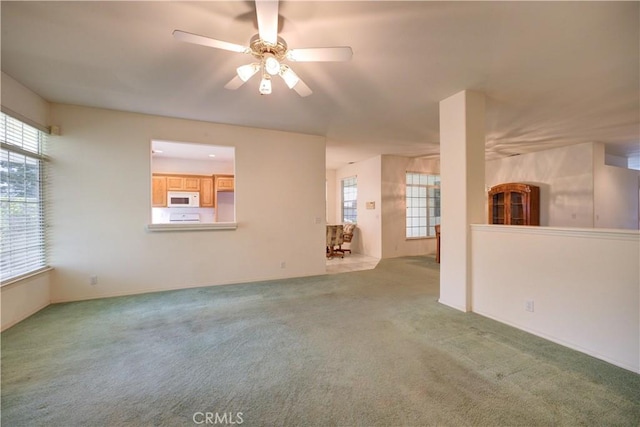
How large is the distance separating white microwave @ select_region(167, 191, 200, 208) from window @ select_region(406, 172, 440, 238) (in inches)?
223

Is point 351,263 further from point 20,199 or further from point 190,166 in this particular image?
point 20,199

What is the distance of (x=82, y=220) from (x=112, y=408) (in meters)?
3.11

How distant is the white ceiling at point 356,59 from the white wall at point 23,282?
0.14 meters

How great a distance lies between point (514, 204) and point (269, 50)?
7310 mm

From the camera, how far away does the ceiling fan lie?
179 cm

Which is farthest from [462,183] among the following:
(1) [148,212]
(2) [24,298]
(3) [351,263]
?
(2) [24,298]

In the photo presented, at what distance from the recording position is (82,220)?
12.5 feet

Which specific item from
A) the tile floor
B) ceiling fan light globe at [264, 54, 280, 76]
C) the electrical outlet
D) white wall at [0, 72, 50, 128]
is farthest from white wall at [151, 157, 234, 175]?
the electrical outlet

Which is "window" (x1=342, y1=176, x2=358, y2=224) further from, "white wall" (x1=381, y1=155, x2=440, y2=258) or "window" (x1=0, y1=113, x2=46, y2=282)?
"window" (x1=0, y1=113, x2=46, y2=282)

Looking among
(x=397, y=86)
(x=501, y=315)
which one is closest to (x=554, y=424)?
(x=501, y=315)

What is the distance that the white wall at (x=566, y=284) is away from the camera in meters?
2.18

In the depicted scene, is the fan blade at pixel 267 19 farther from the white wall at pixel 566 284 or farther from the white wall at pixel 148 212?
the white wall at pixel 566 284

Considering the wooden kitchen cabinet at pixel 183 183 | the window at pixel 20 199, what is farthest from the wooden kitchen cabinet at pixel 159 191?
the window at pixel 20 199

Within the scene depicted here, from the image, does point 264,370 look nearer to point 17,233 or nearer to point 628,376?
point 628,376
